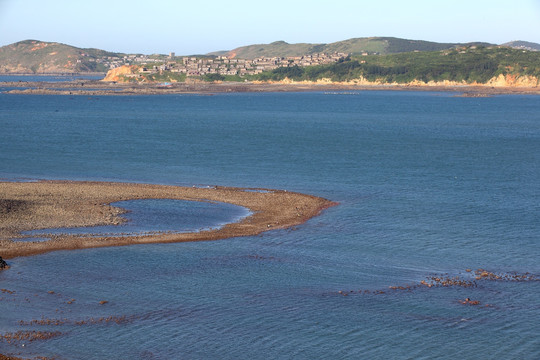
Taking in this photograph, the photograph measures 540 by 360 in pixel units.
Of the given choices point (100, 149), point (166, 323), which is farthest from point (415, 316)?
point (100, 149)

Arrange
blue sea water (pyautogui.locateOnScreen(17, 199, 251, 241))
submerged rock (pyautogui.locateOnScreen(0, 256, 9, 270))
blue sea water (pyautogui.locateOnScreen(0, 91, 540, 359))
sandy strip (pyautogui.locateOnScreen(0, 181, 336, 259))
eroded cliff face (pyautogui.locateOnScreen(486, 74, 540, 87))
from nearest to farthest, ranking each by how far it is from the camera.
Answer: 1. blue sea water (pyautogui.locateOnScreen(0, 91, 540, 359))
2. submerged rock (pyautogui.locateOnScreen(0, 256, 9, 270))
3. sandy strip (pyautogui.locateOnScreen(0, 181, 336, 259))
4. blue sea water (pyautogui.locateOnScreen(17, 199, 251, 241))
5. eroded cliff face (pyautogui.locateOnScreen(486, 74, 540, 87))

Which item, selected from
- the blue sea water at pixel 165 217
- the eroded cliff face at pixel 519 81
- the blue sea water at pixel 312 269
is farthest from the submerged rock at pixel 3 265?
the eroded cliff face at pixel 519 81

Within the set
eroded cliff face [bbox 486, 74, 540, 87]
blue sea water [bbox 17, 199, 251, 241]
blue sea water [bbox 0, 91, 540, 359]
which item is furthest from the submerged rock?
eroded cliff face [bbox 486, 74, 540, 87]

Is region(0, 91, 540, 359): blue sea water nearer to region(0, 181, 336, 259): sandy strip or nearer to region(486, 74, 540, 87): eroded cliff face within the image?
region(0, 181, 336, 259): sandy strip

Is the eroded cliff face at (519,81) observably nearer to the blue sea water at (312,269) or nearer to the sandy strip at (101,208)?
the blue sea water at (312,269)

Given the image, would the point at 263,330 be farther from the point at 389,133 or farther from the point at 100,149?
the point at 389,133

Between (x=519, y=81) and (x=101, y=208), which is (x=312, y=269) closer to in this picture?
(x=101, y=208)

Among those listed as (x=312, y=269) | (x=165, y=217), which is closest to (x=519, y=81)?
(x=165, y=217)
